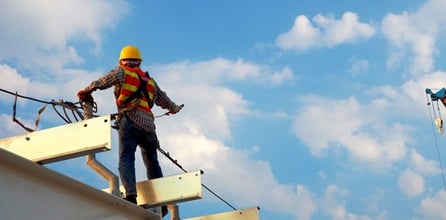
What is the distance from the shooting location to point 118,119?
6828 millimetres

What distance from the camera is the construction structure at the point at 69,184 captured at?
4500 millimetres

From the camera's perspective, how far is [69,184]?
504cm

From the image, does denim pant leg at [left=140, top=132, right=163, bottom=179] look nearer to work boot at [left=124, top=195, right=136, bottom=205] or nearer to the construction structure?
the construction structure

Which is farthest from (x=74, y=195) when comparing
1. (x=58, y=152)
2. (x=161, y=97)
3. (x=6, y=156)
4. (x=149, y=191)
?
(x=161, y=97)

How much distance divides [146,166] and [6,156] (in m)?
2.86

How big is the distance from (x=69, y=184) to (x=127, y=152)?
166 centimetres

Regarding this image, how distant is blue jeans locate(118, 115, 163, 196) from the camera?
Result: 6379 mm

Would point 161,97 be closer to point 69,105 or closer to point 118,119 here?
point 118,119

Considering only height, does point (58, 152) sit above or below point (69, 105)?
below

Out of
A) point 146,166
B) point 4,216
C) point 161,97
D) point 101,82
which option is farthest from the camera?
point 161,97

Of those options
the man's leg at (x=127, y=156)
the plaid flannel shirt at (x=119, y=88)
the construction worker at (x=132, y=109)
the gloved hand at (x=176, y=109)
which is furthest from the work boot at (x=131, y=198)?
the gloved hand at (x=176, y=109)

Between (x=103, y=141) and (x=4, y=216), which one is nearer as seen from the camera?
(x=4, y=216)

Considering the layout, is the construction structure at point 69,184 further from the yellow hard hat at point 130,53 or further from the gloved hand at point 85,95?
the yellow hard hat at point 130,53

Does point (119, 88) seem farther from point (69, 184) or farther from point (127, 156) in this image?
point (69, 184)
